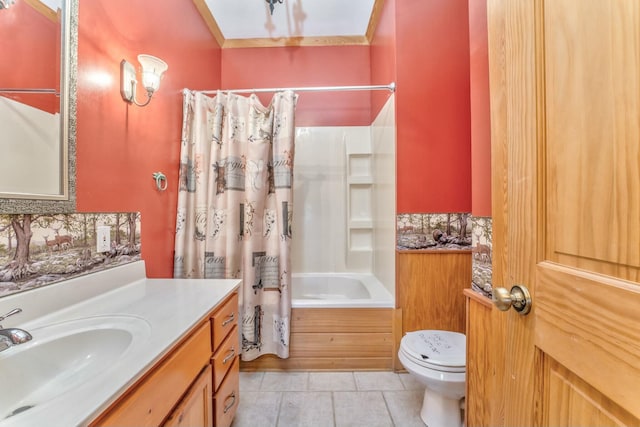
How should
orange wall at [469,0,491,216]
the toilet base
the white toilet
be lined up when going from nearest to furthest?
orange wall at [469,0,491,216], the white toilet, the toilet base

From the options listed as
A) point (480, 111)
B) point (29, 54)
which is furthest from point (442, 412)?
point (29, 54)

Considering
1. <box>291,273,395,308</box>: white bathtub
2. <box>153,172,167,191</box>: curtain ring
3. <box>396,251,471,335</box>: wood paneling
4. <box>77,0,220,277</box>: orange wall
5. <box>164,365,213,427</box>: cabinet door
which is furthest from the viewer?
<box>291,273,395,308</box>: white bathtub

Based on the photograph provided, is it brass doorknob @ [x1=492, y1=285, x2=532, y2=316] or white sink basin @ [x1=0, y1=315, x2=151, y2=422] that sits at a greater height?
brass doorknob @ [x1=492, y1=285, x2=532, y2=316]

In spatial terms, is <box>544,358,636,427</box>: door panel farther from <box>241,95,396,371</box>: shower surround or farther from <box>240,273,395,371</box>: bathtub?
<box>241,95,396,371</box>: shower surround

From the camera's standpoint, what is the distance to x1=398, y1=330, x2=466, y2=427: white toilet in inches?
48.6

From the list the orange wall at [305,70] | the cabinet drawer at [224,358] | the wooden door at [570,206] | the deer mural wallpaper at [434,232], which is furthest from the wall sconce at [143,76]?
the deer mural wallpaper at [434,232]

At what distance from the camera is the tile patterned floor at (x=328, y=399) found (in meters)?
1.42

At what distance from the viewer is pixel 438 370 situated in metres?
1.25

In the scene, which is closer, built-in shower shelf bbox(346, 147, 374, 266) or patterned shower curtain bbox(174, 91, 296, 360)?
patterned shower curtain bbox(174, 91, 296, 360)

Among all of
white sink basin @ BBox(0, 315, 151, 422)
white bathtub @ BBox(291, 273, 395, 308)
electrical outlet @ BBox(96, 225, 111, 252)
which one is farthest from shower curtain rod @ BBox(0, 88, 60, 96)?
white bathtub @ BBox(291, 273, 395, 308)

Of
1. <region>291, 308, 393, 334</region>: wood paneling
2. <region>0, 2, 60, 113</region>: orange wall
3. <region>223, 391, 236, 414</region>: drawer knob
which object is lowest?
<region>223, 391, 236, 414</region>: drawer knob

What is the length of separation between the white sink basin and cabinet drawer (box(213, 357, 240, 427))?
19.7 inches

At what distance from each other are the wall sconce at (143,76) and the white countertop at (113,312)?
866mm

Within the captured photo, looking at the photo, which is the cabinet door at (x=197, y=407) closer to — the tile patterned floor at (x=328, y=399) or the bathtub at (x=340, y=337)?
the tile patterned floor at (x=328, y=399)
